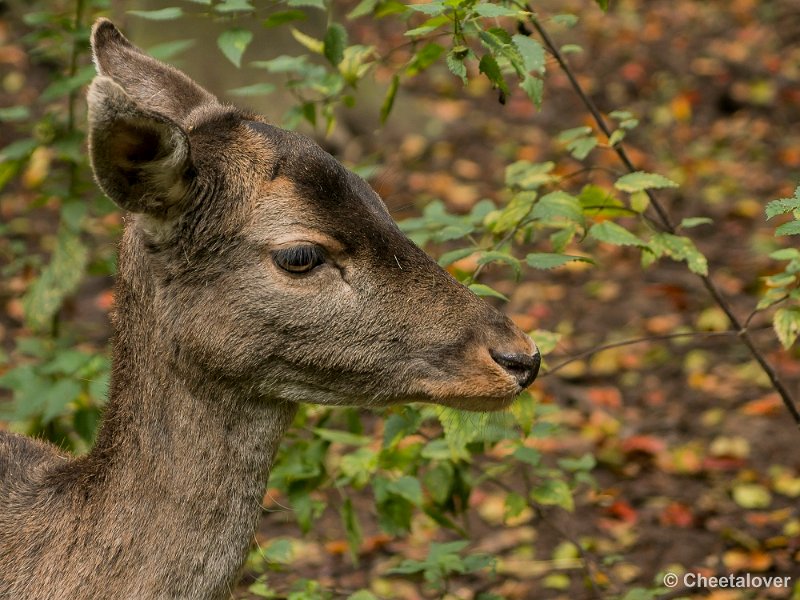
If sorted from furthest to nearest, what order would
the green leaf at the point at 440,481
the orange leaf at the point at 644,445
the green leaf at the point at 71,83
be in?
the orange leaf at the point at 644,445, the green leaf at the point at 71,83, the green leaf at the point at 440,481

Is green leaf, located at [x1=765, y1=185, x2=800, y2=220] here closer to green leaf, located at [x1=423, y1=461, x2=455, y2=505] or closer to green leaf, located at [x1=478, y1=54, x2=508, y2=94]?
green leaf, located at [x1=478, y1=54, x2=508, y2=94]

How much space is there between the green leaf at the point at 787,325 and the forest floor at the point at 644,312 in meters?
0.36

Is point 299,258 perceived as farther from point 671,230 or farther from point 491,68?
point 671,230

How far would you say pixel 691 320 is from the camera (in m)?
7.55

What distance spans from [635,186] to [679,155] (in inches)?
244

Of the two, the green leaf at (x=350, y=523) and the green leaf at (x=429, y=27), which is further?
the green leaf at (x=350, y=523)

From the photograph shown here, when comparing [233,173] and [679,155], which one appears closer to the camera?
[233,173]

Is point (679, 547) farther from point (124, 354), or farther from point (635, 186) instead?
point (124, 354)

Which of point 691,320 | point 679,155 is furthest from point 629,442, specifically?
point 679,155

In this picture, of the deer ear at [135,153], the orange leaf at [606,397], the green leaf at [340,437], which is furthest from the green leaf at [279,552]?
the orange leaf at [606,397]

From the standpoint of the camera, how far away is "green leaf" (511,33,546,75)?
3576 millimetres

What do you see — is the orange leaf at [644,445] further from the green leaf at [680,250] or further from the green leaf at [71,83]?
the green leaf at [71,83]

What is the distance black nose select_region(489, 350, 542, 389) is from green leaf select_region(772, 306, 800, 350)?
0.92 m

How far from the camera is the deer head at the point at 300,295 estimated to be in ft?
10.7
